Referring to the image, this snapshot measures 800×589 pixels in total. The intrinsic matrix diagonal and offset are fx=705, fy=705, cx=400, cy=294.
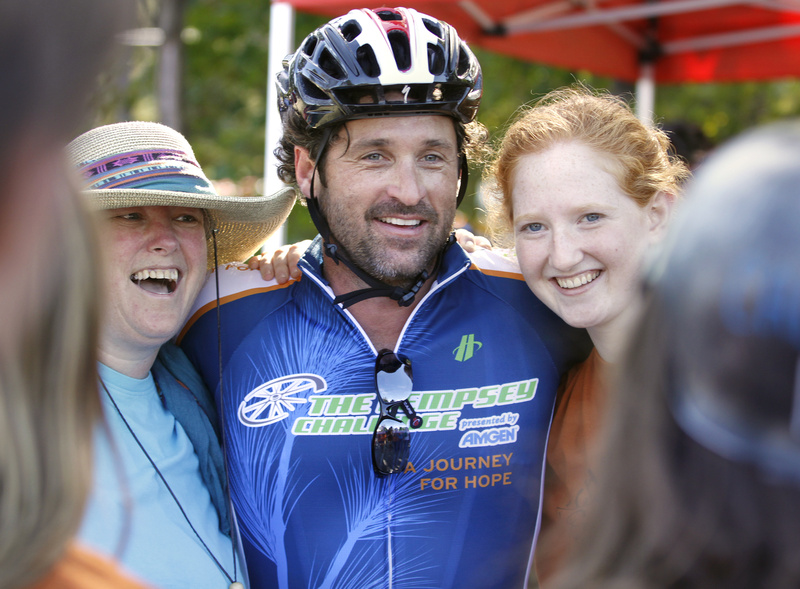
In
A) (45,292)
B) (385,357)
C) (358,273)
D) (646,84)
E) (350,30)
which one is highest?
(350,30)

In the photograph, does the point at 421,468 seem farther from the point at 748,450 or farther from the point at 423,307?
the point at 748,450

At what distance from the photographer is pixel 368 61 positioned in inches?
105

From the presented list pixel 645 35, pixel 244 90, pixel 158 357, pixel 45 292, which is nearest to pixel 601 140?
pixel 158 357

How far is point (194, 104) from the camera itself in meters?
9.20

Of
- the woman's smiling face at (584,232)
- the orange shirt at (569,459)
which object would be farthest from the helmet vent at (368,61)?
the orange shirt at (569,459)

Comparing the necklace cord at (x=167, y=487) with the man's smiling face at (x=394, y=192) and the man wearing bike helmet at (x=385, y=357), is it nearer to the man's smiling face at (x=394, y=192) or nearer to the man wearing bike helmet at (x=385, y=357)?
the man wearing bike helmet at (x=385, y=357)

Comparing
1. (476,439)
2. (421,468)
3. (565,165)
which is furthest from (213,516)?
(565,165)

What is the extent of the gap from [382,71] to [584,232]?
95 centimetres

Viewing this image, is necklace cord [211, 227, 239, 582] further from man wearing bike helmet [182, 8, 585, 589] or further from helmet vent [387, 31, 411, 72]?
helmet vent [387, 31, 411, 72]

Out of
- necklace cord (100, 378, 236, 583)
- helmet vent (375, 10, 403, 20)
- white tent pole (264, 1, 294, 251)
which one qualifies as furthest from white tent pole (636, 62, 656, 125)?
necklace cord (100, 378, 236, 583)

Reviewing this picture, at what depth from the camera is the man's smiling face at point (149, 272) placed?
223 centimetres

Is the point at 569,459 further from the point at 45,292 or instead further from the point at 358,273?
the point at 45,292

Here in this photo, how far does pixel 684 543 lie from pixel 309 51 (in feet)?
8.21

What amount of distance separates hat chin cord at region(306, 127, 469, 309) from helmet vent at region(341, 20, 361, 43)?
0.38 meters
